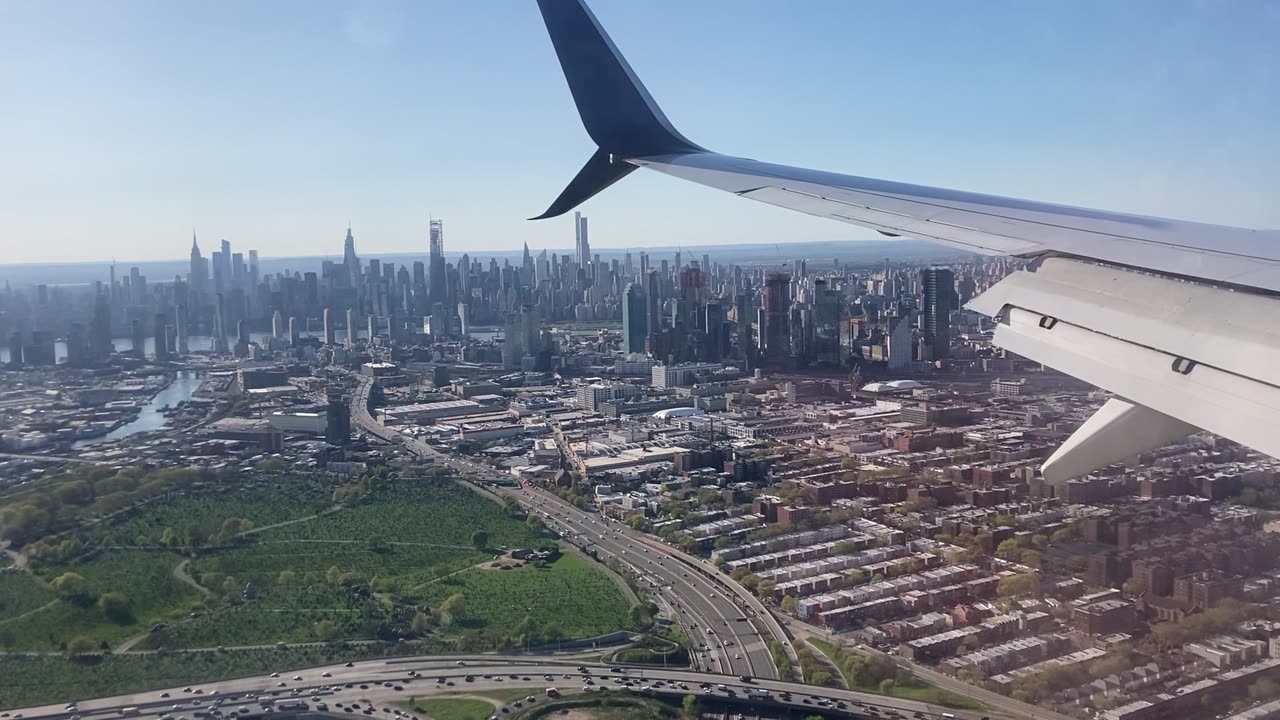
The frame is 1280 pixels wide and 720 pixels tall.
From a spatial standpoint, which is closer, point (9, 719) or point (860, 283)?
point (9, 719)

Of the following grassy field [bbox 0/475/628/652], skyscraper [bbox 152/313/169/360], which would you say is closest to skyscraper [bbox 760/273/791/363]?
grassy field [bbox 0/475/628/652]

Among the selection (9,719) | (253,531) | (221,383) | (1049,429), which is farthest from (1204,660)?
(221,383)

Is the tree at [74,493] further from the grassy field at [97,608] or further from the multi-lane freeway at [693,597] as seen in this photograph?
the multi-lane freeway at [693,597]

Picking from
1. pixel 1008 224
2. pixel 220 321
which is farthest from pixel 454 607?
pixel 220 321

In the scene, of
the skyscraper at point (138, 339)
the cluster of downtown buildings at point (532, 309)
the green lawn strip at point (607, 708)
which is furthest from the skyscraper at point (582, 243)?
the green lawn strip at point (607, 708)

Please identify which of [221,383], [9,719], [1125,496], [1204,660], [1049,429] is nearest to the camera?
[1204,660]

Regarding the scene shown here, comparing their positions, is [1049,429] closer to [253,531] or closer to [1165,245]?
[253,531]

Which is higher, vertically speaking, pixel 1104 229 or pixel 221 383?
pixel 1104 229

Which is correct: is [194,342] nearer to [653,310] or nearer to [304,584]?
[653,310]
